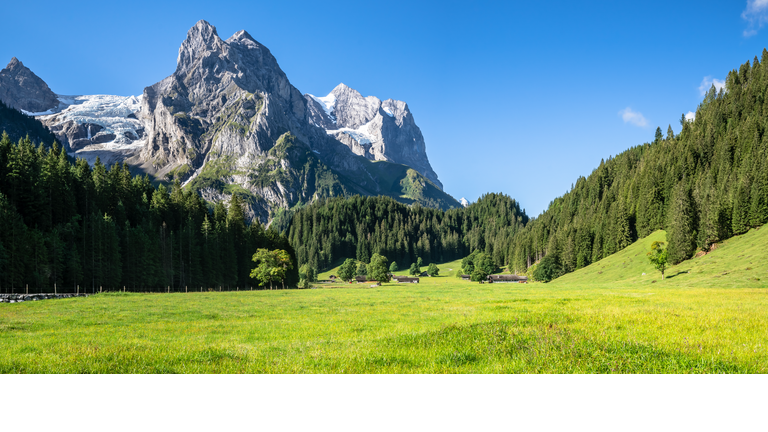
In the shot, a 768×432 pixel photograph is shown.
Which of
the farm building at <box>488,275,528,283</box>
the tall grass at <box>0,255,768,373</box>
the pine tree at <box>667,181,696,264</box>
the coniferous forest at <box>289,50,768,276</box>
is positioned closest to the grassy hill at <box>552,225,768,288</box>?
the pine tree at <box>667,181,696,264</box>

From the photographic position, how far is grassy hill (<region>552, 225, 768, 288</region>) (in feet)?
186

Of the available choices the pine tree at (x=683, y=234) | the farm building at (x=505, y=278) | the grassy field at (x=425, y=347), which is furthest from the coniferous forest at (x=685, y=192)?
the grassy field at (x=425, y=347)

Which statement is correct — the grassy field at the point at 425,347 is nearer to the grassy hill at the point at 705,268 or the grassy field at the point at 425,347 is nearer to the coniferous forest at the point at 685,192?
the grassy hill at the point at 705,268

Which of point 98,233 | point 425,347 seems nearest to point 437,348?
point 425,347

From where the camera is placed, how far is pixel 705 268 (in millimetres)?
71500

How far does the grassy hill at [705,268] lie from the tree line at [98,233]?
306 feet

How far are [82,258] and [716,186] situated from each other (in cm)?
16250

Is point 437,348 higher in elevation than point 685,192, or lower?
lower

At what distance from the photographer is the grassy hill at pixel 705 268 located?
56562 millimetres

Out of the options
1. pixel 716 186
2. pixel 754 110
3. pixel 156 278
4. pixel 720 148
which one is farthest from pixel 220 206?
pixel 754 110

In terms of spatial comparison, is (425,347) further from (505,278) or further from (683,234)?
(505,278)

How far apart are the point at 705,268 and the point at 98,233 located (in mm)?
115645

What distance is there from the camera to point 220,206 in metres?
112
